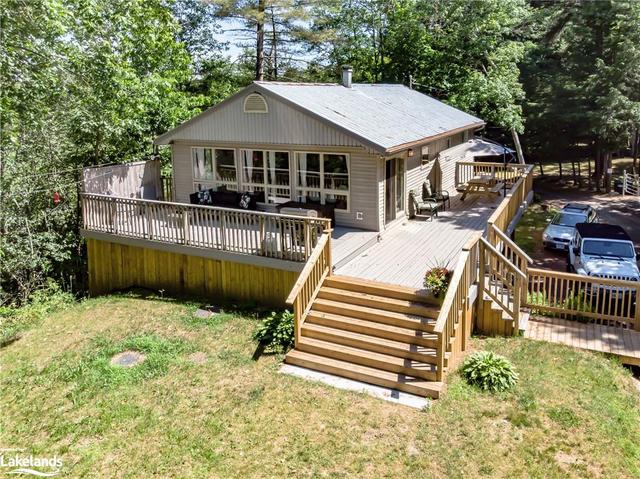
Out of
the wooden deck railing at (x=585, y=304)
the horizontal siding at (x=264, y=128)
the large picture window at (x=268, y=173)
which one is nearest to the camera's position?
the wooden deck railing at (x=585, y=304)

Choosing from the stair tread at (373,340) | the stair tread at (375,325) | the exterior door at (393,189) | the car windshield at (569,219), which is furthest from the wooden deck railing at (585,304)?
the car windshield at (569,219)

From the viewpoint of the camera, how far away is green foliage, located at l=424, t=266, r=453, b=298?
30.2ft

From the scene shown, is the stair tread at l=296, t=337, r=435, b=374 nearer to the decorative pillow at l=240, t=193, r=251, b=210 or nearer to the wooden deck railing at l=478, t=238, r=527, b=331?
the wooden deck railing at l=478, t=238, r=527, b=331

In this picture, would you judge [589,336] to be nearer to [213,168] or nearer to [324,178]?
[324,178]

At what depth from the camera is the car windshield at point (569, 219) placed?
19.5 meters

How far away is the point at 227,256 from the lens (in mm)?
11766

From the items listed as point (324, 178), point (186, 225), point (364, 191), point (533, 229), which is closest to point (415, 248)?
point (364, 191)

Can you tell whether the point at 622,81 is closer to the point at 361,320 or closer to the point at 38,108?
the point at 361,320

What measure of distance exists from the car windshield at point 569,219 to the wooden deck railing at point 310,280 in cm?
1266

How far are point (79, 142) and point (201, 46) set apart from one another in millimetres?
15455

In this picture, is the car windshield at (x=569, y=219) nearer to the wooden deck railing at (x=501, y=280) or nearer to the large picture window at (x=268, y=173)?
the wooden deck railing at (x=501, y=280)

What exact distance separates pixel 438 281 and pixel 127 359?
230 inches

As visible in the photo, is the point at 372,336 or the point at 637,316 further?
the point at 637,316

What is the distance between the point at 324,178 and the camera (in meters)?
13.7
